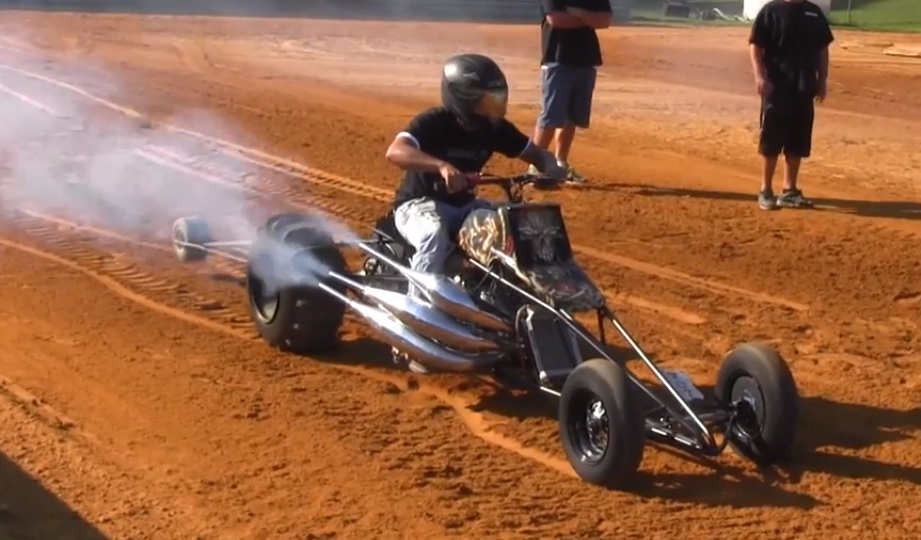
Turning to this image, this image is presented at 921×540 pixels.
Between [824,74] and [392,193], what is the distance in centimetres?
370

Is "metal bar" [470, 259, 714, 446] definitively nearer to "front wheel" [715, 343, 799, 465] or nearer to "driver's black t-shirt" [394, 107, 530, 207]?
"front wheel" [715, 343, 799, 465]

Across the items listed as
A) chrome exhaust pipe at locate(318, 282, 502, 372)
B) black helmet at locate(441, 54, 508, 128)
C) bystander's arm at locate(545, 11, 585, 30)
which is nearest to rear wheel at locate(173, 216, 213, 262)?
chrome exhaust pipe at locate(318, 282, 502, 372)

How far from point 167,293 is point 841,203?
19.8 ft

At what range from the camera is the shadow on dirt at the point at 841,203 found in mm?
11867

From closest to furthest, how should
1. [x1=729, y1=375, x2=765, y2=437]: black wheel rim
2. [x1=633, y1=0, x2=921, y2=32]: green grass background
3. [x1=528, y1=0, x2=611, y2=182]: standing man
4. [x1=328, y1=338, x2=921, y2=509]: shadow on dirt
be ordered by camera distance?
[x1=328, y1=338, x2=921, y2=509]: shadow on dirt, [x1=729, y1=375, x2=765, y2=437]: black wheel rim, [x1=528, y1=0, x2=611, y2=182]: standing man, [x1=633, y1=0, x2=921, y2=32]: green grass background

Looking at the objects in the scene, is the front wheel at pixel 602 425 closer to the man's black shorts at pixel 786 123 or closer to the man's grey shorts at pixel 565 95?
the man's black shorts at pixel 786 123

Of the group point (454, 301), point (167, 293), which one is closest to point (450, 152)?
point (454, 301)

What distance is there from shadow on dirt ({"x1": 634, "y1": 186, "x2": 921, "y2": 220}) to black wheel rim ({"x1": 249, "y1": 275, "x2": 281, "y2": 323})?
5.10m

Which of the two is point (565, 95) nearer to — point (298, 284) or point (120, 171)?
point (120, 171)

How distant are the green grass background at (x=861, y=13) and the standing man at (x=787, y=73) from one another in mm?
24950

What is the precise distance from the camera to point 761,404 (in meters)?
6.23

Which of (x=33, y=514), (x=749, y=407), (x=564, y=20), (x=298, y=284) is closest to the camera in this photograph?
(x=33, y=514)

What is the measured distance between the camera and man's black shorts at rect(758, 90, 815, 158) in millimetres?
11750

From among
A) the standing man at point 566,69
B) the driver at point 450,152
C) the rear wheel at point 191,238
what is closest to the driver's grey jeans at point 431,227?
the driver at point 450,152
